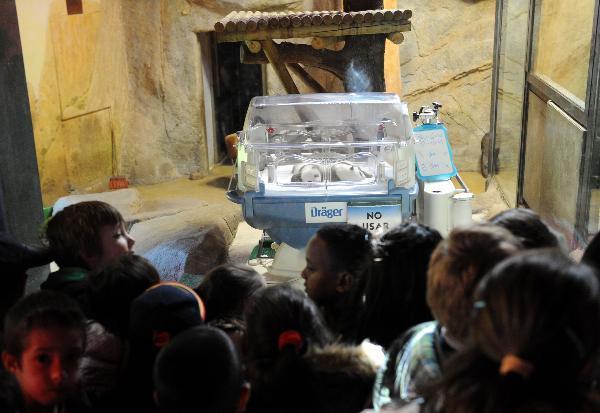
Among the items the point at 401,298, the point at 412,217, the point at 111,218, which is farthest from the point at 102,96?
the point at 401,298

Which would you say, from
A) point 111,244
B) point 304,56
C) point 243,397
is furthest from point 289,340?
point 304,56

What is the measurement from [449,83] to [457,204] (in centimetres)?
591

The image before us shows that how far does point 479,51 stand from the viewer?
1079 centimetres

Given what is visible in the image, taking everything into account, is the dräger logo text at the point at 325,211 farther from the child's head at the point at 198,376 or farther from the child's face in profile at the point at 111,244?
the child's head at the point at 198,376

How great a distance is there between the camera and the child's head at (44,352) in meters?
2.07

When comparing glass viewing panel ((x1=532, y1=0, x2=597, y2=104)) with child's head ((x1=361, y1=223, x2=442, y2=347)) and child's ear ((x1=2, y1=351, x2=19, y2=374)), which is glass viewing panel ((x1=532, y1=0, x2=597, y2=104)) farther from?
child's ear ((x1=2, y1=351, x2=19, y2=374))

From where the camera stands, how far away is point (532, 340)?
4.58ft

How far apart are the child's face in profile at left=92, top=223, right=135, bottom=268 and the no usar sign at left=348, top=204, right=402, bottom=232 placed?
7.69ft

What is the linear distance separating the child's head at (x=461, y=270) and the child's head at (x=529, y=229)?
49 centimetres

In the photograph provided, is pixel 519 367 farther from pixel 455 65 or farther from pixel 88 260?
pixel 455 65

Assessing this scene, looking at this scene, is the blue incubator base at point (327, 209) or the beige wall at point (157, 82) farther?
the beige wall at point (157, 82)

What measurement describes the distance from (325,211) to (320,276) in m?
2.36

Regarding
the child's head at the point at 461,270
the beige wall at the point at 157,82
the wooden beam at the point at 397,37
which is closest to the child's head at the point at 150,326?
the child's head at the point at 461,270

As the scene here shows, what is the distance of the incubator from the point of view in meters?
5.16
